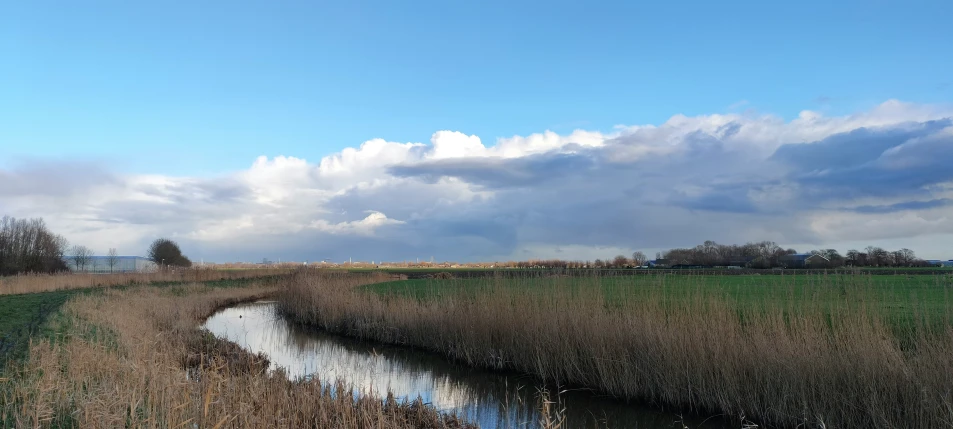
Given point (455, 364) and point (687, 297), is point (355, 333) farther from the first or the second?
point (687, 297)

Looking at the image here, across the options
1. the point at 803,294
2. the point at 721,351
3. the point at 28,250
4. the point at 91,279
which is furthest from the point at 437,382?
the point at 28,250

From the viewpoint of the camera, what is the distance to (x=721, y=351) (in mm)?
8914

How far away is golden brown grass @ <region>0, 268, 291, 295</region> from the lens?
102ft

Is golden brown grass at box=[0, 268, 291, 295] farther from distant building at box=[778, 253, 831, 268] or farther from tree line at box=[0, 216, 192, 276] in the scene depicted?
distant building at box=[778, 253, 831, 268]

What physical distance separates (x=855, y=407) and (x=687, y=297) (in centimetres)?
396

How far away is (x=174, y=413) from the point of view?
6.07 meters

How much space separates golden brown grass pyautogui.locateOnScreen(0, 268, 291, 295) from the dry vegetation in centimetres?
2791

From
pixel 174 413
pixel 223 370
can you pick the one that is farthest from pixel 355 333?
pixel 174 413

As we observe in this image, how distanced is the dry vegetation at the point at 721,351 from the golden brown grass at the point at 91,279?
27.9 metres

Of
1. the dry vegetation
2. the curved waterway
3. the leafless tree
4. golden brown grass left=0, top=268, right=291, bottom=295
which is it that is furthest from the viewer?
the leafless tree

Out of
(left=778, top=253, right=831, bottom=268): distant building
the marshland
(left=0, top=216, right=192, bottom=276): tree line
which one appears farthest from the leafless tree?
(left=778, top=253, right=831, bottom=268): distant building

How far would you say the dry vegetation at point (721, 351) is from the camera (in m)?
7.22

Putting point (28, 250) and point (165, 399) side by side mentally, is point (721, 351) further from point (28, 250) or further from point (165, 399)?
point (28, 250)

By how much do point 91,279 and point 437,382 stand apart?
32803 millimetres
